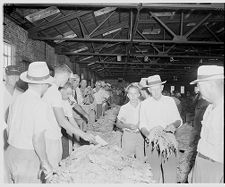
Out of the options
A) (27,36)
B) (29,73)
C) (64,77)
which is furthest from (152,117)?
(27,36)

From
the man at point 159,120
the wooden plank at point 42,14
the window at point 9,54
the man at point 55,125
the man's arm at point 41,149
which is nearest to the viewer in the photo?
the man's arm at point 41,149

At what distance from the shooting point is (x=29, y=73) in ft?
10.9

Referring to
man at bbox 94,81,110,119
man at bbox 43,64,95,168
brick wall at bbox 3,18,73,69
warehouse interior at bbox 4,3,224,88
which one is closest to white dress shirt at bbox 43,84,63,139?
man at bbox 43,64,95,168

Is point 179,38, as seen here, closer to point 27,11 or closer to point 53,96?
point 27,11

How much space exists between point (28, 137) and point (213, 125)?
7.02ft

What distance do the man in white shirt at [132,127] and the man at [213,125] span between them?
222 centimetres

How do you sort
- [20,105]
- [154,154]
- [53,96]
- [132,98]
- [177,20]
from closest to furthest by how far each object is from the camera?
[20,105] < [53,96] < [154,154] < [132,98] < [177,20]

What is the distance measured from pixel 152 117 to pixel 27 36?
6.97 meters

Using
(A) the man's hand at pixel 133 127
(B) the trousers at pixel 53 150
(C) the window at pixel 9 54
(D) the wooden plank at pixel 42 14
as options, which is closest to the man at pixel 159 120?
(A) the man's hand at pixel 133 127

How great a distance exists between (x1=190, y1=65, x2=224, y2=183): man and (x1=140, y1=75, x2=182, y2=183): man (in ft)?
4.79

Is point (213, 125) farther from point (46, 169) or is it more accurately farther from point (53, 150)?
point (53, 150)

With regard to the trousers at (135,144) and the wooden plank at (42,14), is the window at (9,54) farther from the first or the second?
the trousers at (135,144)

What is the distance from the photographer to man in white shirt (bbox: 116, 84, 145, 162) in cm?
493

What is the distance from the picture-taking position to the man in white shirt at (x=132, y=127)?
16.2ft
